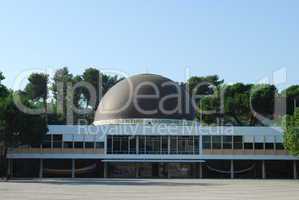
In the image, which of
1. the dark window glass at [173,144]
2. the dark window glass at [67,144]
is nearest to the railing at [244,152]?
the dark window glass at [173,144]

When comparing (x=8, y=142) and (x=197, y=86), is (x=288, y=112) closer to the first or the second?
(x=197, y=86)

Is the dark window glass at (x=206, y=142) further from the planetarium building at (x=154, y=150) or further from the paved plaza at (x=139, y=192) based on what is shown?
the paved plaza at (x=139, y=192)

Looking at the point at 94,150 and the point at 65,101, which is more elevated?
the point at 65,101

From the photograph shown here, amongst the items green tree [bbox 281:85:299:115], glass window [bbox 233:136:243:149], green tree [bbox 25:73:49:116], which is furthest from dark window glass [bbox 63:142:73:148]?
green tree [bbox 281:85:299:115]

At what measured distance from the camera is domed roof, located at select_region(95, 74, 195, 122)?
Result: 6588 cm

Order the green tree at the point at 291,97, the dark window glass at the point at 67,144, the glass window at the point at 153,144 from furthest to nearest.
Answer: the green tree at the point at 291,97, the glass window at the point at 153,144, the dark window glass at the point at 67,144

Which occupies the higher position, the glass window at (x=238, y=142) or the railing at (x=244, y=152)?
the glass window at (x=238, y=142)

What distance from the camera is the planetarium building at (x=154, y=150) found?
63.7 meters

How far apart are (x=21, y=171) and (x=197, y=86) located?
32839mm

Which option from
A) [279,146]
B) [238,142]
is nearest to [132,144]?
[238,142]

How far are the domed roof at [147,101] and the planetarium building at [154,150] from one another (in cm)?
13

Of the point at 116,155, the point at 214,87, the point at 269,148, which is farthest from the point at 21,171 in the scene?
the point at 214,87

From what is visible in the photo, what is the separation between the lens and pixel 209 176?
65.1 meters

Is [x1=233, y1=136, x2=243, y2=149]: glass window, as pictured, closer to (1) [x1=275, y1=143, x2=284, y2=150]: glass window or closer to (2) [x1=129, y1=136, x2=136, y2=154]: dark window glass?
(1) [x1=275, y1=143, x2=284, y2=150]: glass window
